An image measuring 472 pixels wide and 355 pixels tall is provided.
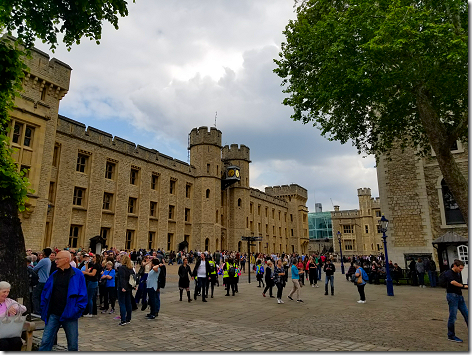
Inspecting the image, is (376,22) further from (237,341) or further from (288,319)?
(237,341)

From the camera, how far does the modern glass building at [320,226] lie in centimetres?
8700

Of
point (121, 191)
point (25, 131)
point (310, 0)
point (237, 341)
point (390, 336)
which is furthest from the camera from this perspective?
point (121, 191)

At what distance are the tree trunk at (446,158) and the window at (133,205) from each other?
25.3 metres

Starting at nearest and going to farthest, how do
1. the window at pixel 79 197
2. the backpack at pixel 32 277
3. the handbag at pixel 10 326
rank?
the handbag at pixel 10 326, the backpack at pixel 32 277, the window at pixel 79 197

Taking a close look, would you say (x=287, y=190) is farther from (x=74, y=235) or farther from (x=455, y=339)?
(x=455, y=339)

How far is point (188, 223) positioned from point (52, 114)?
18.7 metres

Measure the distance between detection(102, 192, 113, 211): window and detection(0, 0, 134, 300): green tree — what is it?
67.7ft

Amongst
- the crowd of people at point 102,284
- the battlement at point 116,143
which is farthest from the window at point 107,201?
the crowd of people at point 102,284

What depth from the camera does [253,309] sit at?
33.6ft

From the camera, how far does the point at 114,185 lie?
28.5m

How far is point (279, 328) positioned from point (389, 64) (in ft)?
32.6

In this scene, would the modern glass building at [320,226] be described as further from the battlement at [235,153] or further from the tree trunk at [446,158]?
the tree trunk at [446,158]

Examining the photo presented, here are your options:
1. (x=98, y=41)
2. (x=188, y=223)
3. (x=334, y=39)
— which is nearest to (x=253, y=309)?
(x=98, y=41)

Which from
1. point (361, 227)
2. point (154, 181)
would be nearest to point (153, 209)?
point (154, 181)
